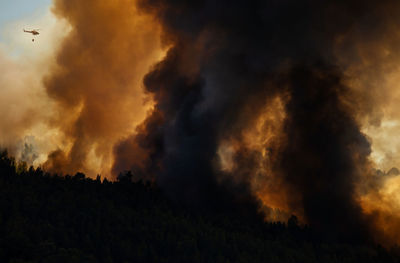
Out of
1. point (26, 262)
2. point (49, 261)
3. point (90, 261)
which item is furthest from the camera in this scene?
point (90, 261)

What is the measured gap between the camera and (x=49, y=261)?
563 ft

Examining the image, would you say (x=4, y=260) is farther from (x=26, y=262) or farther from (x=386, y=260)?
(x=386, y=260)

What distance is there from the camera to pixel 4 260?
16650 centimetres

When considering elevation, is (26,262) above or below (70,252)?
below

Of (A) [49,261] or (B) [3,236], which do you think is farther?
(B) [3,236]

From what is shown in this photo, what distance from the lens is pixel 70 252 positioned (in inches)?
7721

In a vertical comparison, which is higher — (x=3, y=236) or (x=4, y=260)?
(x=3, y=236)

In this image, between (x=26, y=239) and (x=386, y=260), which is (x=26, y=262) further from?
(x=386, y=260)

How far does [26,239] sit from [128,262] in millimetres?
37604

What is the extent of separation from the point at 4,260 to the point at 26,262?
33.4 feet

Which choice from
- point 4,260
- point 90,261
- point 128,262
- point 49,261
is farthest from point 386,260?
point 4,260

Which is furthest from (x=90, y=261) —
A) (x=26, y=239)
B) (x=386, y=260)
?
(x=386, y=260)

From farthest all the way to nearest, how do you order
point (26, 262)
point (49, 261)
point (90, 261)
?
point (90, 261)
point (49, 261)
point (26, 262)

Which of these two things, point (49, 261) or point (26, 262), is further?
point (49, 261)
